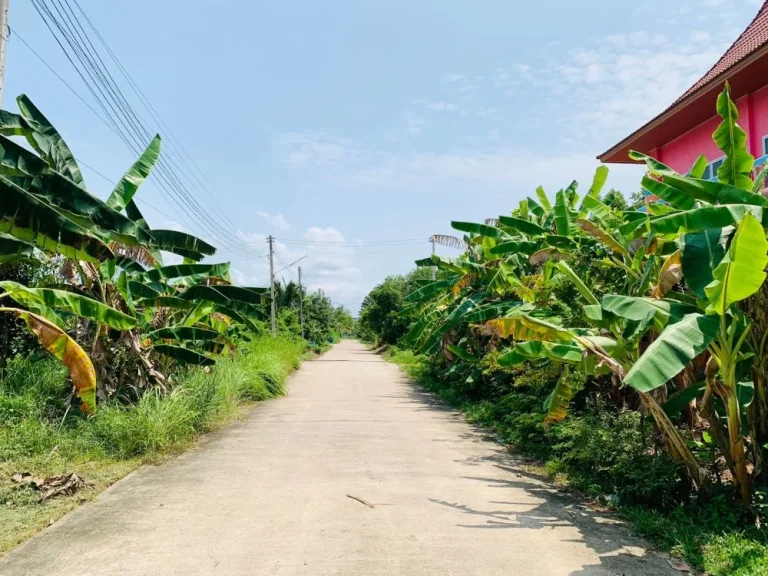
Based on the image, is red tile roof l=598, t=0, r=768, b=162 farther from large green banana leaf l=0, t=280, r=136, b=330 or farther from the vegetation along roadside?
large green banana leaf l=0, t=280, r=136, b=330

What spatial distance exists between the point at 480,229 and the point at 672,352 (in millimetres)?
7646

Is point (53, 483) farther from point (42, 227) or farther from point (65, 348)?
point (42, 227)

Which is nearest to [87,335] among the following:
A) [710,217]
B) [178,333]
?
[178,333]

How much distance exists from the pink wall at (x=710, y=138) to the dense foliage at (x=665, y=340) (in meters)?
3.48

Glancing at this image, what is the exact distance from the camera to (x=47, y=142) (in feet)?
29.4

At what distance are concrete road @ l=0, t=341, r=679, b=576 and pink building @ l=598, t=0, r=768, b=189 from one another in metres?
7.02

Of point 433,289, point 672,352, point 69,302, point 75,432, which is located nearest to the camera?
point 672,352

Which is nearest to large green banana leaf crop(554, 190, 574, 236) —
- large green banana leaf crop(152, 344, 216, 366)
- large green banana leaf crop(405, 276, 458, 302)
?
large green banana leaf crop(405, 276, 458, 302)

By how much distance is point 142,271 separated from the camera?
964 centimetres

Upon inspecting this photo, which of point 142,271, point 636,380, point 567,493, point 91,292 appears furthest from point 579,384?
point 91,292

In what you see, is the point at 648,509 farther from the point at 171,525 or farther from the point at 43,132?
the point at 43,132

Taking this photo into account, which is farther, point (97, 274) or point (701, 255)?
point (97, 274)

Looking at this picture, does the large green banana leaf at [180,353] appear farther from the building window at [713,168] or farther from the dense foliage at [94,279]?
the building window at [713,168]

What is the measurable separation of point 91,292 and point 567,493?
818 cm
